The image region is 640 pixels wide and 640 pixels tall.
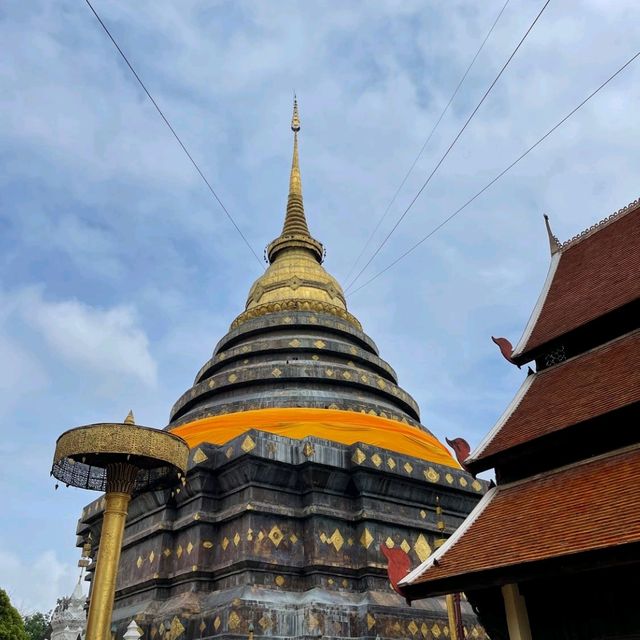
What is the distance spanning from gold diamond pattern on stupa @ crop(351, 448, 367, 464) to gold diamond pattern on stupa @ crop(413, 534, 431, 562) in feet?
6.63

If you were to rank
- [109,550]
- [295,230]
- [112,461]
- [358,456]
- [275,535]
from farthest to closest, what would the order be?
[295,230]
[358,456]
[275,535]
[112,461]
[109,550]

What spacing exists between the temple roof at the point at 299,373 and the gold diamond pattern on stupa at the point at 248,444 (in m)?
Result: 1.84

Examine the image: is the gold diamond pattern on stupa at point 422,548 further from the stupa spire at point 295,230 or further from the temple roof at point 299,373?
the stupa spire at point 295,230

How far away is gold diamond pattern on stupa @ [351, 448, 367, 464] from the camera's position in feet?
38.0

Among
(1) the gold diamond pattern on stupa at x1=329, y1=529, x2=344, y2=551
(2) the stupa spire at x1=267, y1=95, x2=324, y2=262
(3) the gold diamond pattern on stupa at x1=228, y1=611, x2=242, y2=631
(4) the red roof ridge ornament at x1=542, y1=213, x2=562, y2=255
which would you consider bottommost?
(3) the gold diamond pattern on stupa at x1=228, y1=611, x2=242, y2=631

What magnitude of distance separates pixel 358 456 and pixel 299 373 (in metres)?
4.10

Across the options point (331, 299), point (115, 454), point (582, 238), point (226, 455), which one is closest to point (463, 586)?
point (115, 454)

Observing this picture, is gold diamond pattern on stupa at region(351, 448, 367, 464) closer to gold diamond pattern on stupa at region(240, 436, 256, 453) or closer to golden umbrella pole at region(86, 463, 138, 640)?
gold diamond pattern on stupa at region(240, 436, 256, 453)

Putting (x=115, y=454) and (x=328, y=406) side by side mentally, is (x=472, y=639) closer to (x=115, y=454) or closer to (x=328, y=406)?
(x=328, y=406)

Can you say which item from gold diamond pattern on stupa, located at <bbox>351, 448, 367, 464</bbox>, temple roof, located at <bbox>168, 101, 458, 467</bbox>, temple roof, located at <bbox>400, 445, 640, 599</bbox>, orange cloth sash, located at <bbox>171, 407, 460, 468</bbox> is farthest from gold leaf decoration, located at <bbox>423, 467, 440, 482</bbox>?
temple roof, located at <bbox>400, 445, 640, 599</bbox>

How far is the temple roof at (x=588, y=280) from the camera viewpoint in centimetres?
853

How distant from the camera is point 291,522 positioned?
443 inches

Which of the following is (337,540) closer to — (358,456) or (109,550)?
(358,456)

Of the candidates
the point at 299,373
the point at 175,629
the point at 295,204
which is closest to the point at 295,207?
the point at 295,204
